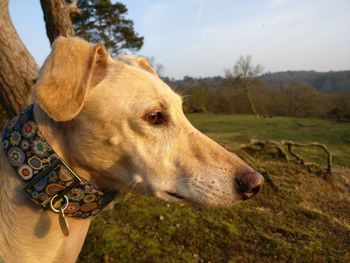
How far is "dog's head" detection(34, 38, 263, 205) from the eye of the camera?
2.15 m

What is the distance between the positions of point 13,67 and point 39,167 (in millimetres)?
2636

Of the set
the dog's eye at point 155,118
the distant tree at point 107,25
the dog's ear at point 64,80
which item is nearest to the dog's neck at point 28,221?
the dog's ear at point 64,80

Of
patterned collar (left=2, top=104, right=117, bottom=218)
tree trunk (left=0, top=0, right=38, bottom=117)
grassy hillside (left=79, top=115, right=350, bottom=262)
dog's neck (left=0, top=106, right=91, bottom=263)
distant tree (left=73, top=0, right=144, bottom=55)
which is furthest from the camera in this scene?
distant tree (left=73, top=0, right=144, bottom=55)

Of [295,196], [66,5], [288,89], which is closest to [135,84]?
[66,5]

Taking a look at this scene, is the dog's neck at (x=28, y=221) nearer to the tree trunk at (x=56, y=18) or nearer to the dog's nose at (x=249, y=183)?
the dog's nose at (x=249, y=183)

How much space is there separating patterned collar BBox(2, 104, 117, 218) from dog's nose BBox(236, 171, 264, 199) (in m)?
0.97

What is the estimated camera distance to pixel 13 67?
13.5 feet

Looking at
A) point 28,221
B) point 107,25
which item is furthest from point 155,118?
point 107,25

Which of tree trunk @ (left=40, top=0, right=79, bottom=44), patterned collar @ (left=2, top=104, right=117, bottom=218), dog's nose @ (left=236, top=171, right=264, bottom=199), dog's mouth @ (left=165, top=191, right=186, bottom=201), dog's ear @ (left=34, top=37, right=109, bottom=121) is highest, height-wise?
tree trunk @ (left=40, top=0, right=79, bottom=44)

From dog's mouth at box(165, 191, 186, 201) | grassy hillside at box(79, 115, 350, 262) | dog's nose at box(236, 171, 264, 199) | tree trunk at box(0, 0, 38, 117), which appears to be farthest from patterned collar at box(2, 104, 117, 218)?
tree trunk at box(0, 0, 38, 117)

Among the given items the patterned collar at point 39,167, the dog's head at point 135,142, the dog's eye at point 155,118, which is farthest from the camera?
the dog's eye at point 155,118

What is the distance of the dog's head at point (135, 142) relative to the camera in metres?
2.15

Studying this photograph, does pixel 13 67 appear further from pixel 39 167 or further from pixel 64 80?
pixel 39 167

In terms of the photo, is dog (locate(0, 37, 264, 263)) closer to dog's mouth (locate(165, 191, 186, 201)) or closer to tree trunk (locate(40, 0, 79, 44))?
dog's mouth (locate(165, 191, 186, 201))
